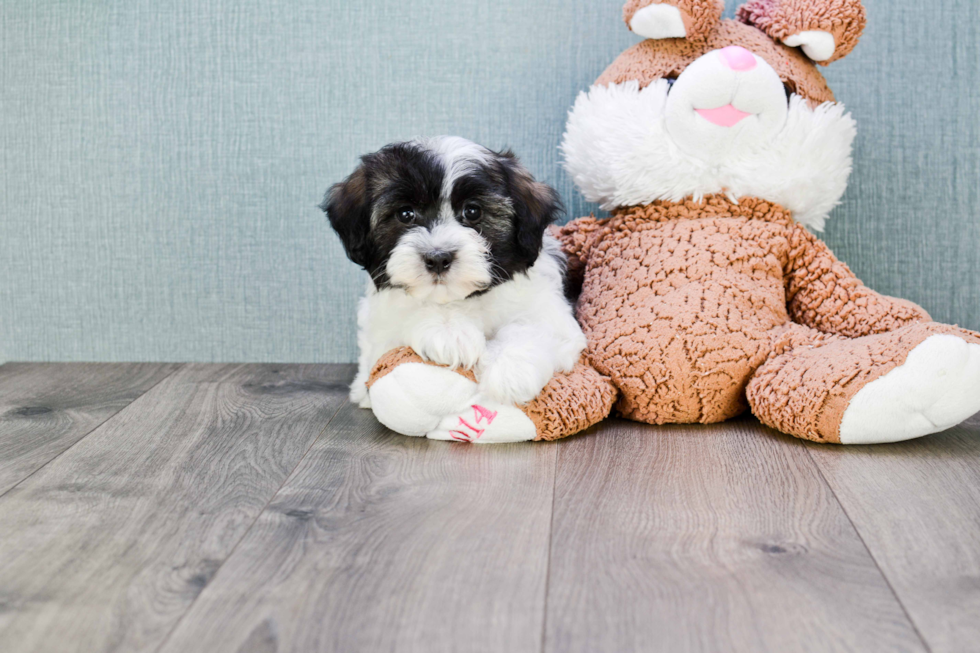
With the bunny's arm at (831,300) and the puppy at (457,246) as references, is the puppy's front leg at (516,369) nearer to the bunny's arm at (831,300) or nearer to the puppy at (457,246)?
the puppy at (457,246)

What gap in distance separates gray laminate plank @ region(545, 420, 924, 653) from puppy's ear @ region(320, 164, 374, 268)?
1.78ft

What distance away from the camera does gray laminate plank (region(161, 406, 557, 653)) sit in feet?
2.96

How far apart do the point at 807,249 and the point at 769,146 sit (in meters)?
0.24

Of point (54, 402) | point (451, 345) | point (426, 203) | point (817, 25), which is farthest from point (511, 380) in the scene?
point (54, 402)

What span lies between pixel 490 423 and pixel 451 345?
165mm

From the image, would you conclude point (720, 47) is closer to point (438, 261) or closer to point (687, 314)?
point (687, 314)

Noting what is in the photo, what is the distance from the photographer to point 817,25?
173 centimetres

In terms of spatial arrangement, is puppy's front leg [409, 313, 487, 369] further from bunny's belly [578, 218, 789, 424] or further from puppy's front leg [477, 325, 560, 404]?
bunny's belly [578, 218, 789, 424]

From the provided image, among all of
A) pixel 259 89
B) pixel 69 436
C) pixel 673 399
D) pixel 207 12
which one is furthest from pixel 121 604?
pixel 207 12

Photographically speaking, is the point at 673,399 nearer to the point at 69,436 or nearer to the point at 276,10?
the point at 69,436

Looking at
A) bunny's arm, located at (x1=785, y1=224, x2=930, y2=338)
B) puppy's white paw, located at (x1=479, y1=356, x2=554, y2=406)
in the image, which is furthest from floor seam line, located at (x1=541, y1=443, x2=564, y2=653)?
bunny's arm, located at (x1=785, y1=224, x2=930, y2=338)

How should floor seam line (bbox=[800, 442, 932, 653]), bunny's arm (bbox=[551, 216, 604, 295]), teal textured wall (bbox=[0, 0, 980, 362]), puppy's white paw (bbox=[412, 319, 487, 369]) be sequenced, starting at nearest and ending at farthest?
1. floor seam line (bbox=[800, 442, 932, 653])
2. puppy's white paw (bbox=[412, 319, 487, 369])
3. bunny's arm (bbox=[551, 216, 604, 295])
4. teal textured wall (bbox=[0, 0, 980, 362])

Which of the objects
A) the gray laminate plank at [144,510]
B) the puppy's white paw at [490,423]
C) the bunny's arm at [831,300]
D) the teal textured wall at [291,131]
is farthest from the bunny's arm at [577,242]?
the gray laminate plank at [144,510]

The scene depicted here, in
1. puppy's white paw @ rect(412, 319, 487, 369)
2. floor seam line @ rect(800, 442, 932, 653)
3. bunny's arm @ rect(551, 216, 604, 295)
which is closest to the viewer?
floor seam line @ rect(800, 442, 932, 653)
